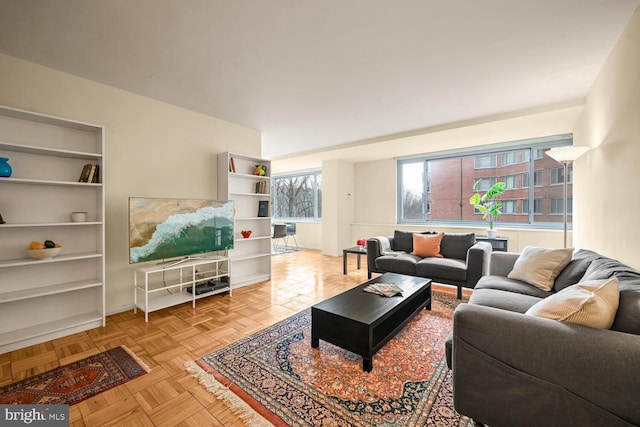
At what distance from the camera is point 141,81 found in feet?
9.11

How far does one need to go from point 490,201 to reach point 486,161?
32.3 inches

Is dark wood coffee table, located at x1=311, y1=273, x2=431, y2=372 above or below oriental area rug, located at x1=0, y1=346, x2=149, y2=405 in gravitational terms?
above

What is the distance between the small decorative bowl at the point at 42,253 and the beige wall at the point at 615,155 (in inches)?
176

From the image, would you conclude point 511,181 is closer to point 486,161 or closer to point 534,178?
point 534,178

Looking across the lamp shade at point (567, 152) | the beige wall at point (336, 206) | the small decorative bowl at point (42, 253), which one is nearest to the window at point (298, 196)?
the beige wall at point (336, 206)

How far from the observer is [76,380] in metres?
1.82

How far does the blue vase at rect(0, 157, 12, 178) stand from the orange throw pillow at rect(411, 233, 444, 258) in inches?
180

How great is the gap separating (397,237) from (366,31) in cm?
325

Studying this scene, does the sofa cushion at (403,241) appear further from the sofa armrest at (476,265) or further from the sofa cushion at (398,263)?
the sofa armrest at (476,265)

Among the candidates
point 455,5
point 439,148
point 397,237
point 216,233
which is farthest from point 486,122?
point 216,233

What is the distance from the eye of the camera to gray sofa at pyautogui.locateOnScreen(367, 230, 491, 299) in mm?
3316

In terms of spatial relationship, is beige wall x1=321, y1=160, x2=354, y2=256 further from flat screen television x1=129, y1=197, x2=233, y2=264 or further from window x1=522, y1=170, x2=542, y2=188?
window x1=522, y1=170, x2=542, y2=188

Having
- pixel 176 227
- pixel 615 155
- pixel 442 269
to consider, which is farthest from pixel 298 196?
pixel 615 155

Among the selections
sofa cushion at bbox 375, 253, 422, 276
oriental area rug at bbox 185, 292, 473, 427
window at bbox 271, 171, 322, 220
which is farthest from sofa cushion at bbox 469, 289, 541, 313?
window at bbox 271, 171, 322, 220
